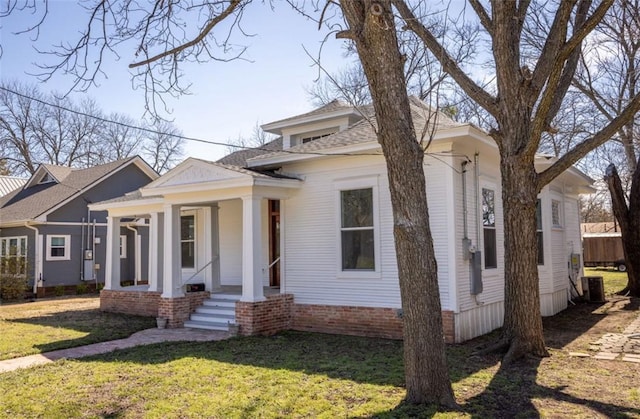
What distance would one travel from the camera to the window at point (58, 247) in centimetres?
1846

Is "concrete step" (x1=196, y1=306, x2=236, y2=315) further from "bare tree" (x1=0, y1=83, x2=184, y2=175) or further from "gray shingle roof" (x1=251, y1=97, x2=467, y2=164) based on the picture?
"bare tree" (x1=0, y1=83, x2=184, y2=175)

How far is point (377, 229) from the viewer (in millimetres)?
9016

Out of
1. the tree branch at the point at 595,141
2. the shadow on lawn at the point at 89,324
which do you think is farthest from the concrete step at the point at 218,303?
the tree branch at the point at 595,141

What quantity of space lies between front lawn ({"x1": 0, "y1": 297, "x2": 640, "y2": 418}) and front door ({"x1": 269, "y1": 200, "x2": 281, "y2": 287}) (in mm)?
3785

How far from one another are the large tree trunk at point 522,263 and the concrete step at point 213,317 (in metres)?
5.31

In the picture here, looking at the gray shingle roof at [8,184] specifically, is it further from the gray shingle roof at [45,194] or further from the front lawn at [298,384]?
the front lawn at [298,384]

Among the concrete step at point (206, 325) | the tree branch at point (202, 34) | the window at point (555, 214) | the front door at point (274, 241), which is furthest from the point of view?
the window at point (555, 214)

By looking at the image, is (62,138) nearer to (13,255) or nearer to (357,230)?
(13,255)

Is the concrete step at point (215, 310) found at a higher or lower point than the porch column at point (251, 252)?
lower

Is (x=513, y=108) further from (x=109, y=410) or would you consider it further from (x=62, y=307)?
(x=62, y=307)

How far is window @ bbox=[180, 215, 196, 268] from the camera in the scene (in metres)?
13.2

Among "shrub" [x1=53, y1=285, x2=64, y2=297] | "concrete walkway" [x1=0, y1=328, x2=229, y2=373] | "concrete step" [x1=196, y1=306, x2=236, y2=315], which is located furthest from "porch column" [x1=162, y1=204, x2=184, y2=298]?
"shrub" [x1=53, y1=285, x2=64, y2=297]

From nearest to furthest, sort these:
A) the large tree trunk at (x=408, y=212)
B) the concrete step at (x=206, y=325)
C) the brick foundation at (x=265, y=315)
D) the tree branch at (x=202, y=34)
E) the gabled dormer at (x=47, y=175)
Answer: the large tree trunk at (x=408, y=212) → the tree branch at (x=202, y=34) → the brick foundation at (x=265, y=315) → the concrete step at (x=206, y=325) → the gabled dormer at (x=47, y=175)

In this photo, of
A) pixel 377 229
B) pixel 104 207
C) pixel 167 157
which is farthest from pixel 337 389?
pixel 167 157
